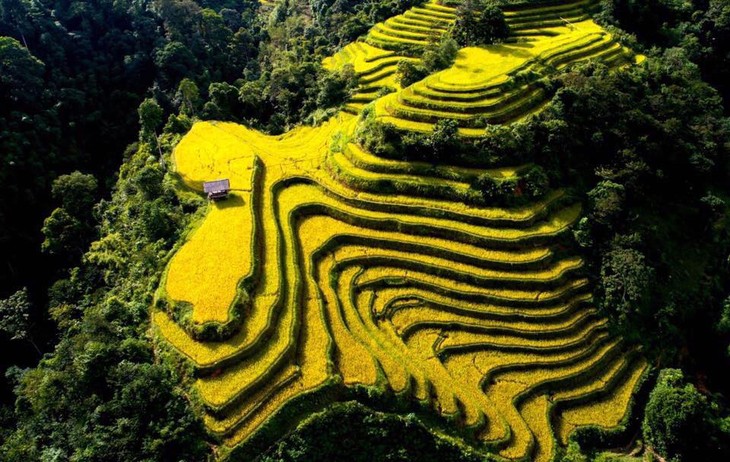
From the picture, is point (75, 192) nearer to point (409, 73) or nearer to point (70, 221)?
point (70, 221)

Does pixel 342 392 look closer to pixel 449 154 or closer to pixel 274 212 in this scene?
pixel 274 212

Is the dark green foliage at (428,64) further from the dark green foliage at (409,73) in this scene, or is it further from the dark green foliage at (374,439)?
the dark green foliage at (374,439)

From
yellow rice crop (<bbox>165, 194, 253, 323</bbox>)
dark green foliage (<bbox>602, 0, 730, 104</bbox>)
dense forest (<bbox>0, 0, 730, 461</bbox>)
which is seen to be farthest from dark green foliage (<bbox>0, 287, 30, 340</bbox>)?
dark green foliage (<bbox>602, 0, 730, 104</bbox>)

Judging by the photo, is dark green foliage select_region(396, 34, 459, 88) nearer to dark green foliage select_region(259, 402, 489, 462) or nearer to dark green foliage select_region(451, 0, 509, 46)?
dark green foliage select_region(451, 0, 509, 46)

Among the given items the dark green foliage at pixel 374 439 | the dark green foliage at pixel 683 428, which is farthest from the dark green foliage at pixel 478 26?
the dark green foliage at pixel 374 439

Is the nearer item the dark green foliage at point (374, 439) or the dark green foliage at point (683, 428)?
the dark green foliage at point (374, 439)

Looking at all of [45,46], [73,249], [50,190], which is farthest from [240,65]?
[73,249]

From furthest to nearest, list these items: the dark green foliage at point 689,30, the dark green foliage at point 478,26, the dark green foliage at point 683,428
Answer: the dark green foliage at point 689,30, the dark green foliage at point 478,26, the dark green foliage at point 683,428

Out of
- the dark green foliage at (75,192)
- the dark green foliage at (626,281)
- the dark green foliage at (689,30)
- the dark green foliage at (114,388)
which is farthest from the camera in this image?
the dark green foliage at (689,30)
